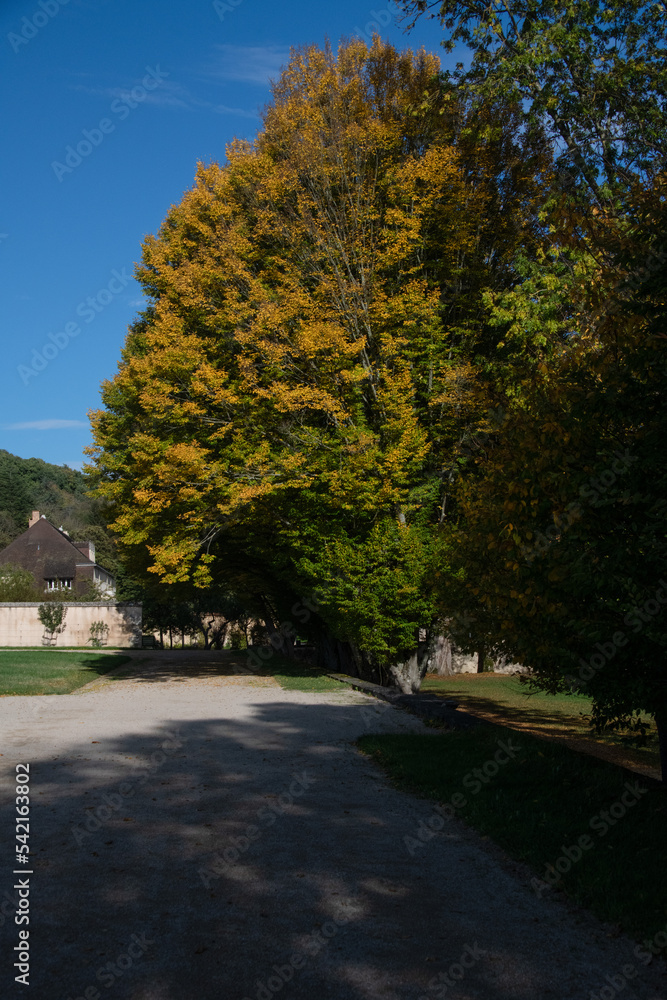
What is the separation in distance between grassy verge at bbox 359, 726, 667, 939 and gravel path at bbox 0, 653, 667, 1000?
220mm

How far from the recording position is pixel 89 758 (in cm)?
889

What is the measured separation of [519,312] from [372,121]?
7.77 m

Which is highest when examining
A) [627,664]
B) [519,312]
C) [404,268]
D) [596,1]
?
[596,1]

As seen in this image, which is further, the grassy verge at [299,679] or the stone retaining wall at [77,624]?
the stone retaining wall at [77,624]

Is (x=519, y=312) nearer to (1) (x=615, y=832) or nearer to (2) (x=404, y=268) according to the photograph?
(2) (x=404, y=268)

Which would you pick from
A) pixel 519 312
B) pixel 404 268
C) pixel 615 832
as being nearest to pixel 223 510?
pixel 404 268
